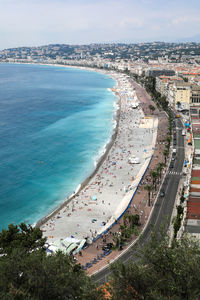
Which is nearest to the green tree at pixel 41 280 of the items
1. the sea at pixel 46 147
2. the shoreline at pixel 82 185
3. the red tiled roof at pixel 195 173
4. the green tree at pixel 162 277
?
the green tree at pixel 162 277

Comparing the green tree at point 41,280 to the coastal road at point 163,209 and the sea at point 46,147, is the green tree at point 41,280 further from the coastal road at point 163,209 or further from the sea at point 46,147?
the sea at point 46,147

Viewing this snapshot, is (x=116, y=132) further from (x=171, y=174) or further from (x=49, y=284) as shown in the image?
(x=49, y=284)

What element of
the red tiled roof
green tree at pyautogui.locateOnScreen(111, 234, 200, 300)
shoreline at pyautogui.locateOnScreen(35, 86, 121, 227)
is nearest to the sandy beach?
shoreline at pyautogui.locateOnScreen(35, 86, 121, 227)

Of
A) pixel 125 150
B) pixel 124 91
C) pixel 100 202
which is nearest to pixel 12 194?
pixel 100 202

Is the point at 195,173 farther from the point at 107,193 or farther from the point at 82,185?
the point at 82,185

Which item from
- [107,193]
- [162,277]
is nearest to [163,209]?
[107,193]

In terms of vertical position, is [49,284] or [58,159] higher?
[49,284]

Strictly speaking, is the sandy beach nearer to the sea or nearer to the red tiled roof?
the sea
